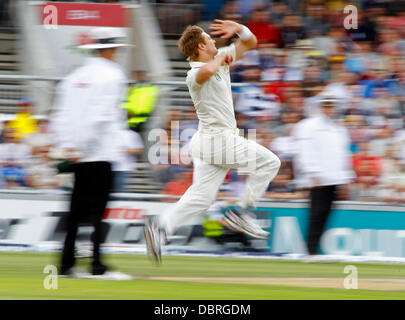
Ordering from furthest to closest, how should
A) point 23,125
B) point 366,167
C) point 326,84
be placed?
point 23,125 → point 326,84 → point 366,167

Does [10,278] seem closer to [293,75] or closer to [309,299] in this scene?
[309,299]

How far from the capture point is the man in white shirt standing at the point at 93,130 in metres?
7.68

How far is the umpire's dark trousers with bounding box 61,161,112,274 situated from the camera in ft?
25.9

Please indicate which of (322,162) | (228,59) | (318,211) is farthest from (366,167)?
(228,59)

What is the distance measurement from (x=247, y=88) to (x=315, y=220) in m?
3.00

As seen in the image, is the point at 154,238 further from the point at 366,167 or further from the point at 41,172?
the point at 366,167

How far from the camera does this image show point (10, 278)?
326 inches

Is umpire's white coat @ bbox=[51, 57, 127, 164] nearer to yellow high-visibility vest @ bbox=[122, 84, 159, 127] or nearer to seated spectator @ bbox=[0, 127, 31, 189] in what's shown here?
seated spectator @ bbox=[0, 127, 31, 189]

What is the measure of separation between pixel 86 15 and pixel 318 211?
7157mm

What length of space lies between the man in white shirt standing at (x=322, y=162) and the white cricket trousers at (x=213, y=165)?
1.92m

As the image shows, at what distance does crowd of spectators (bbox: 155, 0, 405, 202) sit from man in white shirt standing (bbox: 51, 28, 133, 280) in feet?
12.7

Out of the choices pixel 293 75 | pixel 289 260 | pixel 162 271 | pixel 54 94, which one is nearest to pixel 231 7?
pixel 293 75

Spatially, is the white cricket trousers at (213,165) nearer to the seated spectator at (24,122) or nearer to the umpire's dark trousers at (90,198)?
the umpire's dark trousers at (90,198)

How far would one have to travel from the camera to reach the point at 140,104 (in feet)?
42.4
